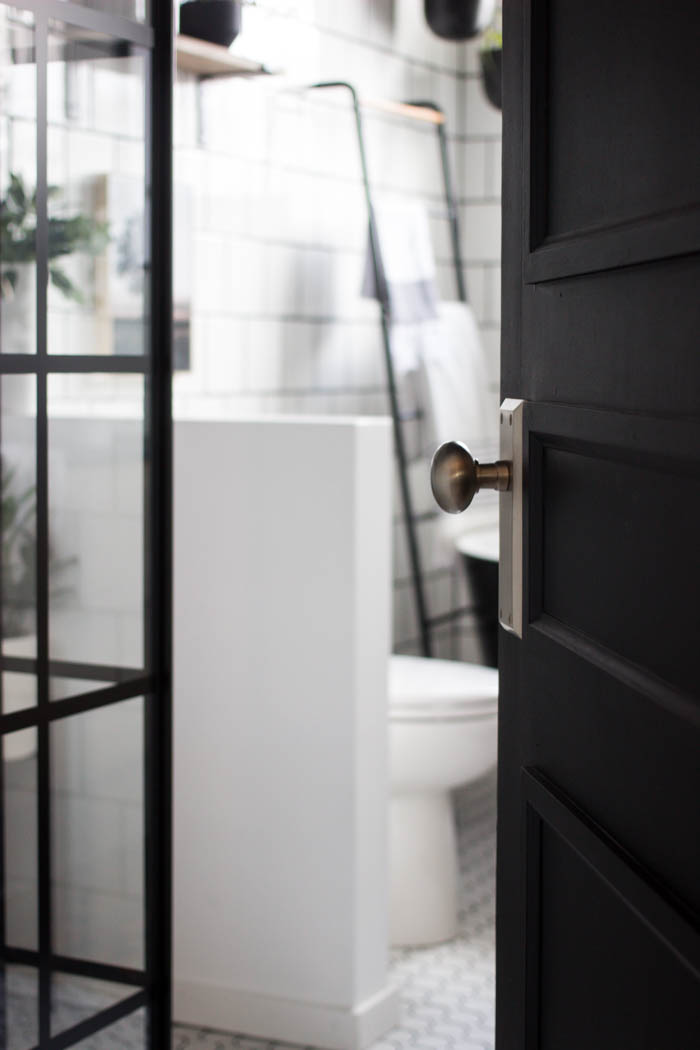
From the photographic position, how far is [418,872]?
2.31 metres

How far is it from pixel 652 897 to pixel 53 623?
90 centimetres

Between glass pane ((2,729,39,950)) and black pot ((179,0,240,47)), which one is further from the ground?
black pot ((179,0,240,47))

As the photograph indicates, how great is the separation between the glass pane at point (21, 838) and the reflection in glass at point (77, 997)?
0.06m

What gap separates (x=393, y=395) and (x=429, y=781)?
943 millimetres

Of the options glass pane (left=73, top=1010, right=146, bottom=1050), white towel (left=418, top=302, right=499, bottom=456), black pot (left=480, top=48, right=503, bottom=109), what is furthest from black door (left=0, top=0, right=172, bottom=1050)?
black pot (left=480, top=48, right=503, bottom=109)

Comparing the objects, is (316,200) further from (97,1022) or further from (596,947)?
(596,947)

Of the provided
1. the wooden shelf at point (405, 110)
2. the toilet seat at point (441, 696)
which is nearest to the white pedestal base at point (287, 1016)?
the toilet seat at point (441, 696)

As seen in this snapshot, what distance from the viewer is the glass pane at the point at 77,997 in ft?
4.76

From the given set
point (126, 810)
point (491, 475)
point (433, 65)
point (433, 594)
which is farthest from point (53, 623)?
point (433, 65)

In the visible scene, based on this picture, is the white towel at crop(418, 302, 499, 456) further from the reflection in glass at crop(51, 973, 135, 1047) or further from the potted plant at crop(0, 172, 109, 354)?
the reflection in glass at crop(51, 973, 135, 1047)

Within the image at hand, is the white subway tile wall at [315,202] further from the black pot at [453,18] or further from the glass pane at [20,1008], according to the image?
the glass pane at [20,1008]

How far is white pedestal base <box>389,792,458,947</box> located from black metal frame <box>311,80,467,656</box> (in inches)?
28.8

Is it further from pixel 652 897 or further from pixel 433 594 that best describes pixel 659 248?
pixel 433 594

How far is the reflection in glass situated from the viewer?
4.76ft
